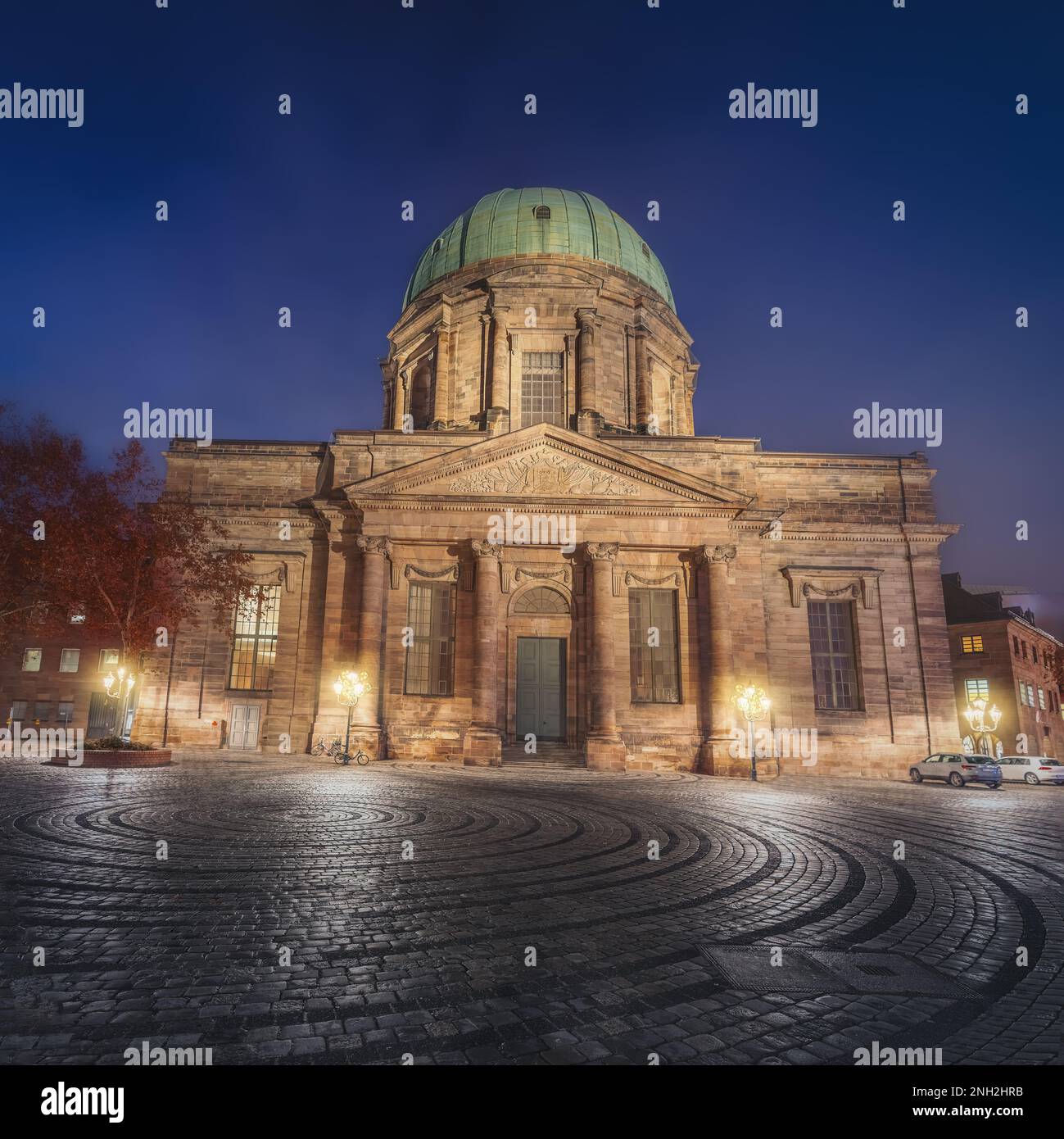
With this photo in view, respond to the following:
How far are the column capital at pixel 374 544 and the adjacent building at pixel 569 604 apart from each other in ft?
0.16

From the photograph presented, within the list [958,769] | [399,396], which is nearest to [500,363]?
[399,396]

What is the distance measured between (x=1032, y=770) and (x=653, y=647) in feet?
49.0

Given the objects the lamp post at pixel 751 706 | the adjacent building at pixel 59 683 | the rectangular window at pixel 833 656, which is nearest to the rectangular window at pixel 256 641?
the lamp post at pixel 751 706

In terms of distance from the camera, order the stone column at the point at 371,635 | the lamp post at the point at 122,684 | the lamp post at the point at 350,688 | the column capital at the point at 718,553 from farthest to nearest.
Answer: the column capital at the point at 718,553 → the stone column at the point at 371,635 → the lamp post at the point at 350,688 → the lamp post at the point at 122,684

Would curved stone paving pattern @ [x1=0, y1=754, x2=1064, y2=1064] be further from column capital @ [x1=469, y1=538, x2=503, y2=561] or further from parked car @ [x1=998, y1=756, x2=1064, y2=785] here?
parked car @ [x1=998, y1=756, x2=1064, y2=785]

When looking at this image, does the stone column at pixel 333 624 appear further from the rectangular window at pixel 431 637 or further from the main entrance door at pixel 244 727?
the rectangular window at pixel 431 637

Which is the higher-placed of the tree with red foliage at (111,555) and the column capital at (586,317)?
the column capital at (586,317)

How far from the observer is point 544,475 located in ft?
84.7

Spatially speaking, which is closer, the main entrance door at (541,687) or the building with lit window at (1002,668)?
the main entrance door at (541,687)

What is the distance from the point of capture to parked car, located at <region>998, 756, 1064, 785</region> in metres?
25.5

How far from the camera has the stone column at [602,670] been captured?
2330 centimetres

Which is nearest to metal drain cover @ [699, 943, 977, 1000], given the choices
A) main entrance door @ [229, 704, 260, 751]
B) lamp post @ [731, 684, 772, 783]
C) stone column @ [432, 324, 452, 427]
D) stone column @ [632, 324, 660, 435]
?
lamp post @ [731, 684, 772, 783]

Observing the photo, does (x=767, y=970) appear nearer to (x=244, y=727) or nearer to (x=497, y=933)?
(x=497, y=933)

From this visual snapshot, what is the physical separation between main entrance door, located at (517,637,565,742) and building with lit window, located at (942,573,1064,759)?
30.3m
